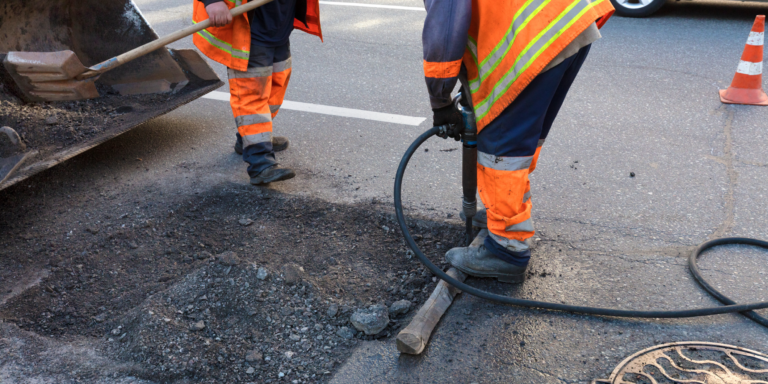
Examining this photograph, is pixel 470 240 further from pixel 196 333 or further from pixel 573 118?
pixel 573 118

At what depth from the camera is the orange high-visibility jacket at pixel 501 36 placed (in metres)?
1.82

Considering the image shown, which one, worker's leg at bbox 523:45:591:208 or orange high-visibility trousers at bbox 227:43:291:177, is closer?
worker's leg at bbox 523:45:591:208

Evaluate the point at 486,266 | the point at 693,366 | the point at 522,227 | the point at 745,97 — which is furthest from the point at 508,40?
the point at 745,97

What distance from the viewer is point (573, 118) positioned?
388 centimetres

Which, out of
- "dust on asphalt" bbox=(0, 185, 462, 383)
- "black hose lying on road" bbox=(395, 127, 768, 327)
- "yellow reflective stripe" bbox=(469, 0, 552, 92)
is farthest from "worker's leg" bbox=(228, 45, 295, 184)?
"yellow reflective stripe" bbox=(469, 0, 552, 92)

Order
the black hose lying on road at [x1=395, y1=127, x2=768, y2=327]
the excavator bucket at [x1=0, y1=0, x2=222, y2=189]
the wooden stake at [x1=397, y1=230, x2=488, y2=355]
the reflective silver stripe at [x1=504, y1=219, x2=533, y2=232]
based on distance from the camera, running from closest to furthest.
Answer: the wooden stake at [x1=397, y1=230, x2=488, y2=355] < the black hose lying on road at [x1=395, y1=127, x2=768, y2=327] < the reflective silver stripe at [x1=504, y1=219, x2=533, y2=232] < the excavator bucket at [x1=0, y1=0, x2=222, y2=189]

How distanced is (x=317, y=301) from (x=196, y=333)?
489 millimetres

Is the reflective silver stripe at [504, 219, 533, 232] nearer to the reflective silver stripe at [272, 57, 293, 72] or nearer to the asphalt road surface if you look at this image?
the asphalt road surface

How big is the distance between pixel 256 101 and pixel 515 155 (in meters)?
1.65

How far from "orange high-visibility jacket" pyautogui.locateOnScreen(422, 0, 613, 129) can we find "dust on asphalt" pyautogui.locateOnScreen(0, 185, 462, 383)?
93 cm

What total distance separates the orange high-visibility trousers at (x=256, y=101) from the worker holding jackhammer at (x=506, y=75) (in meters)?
1.29

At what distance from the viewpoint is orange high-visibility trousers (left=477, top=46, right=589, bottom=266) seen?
1.97 metres

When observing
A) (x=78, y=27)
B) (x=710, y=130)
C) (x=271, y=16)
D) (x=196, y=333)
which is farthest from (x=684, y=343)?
(x=78, y=27)

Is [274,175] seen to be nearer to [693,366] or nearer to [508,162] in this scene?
[508,162]
